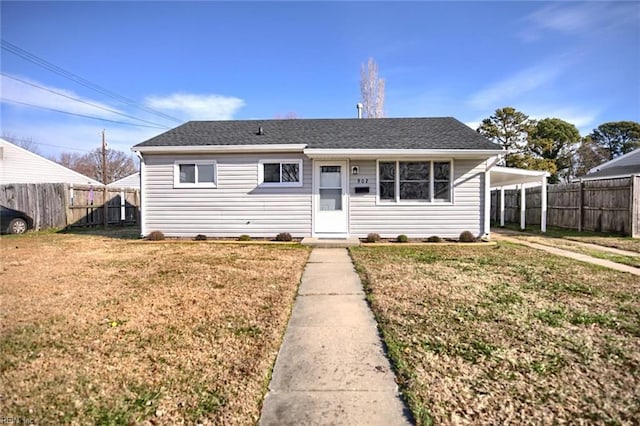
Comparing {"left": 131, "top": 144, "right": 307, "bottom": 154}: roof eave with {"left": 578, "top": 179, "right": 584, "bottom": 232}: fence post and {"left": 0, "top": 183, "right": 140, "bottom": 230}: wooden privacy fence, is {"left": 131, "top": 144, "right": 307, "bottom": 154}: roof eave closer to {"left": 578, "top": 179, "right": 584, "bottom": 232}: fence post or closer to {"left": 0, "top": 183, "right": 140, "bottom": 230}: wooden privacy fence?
{"left": 0, "top": 183, "right": 140, "bottom": 230}: wooden privacy fence

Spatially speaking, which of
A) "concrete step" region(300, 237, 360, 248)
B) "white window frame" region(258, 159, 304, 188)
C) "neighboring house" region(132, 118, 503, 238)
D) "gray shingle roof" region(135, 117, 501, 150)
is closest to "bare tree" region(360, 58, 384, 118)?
"gray shingle roof" region(135, 117, 501, 150)

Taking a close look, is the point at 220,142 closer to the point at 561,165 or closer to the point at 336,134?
the point at 336,134

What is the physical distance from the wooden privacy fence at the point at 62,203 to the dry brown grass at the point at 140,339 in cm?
889

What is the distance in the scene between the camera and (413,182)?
10734 millimetres

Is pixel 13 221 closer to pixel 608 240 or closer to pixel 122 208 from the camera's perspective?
pixel 122 208

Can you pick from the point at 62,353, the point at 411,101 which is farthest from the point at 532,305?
the point at 411,101

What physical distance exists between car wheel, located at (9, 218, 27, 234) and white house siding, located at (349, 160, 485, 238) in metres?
12.5

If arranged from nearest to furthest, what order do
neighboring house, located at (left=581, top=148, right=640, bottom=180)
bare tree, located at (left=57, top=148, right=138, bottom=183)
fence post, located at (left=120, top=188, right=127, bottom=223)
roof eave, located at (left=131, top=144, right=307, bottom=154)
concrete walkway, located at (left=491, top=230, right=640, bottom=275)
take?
concrete walkway, located at (left=491, top=230, right=640, bottom=275), roof eave, located at (left=131, top=144, right=307, bottom=154), neighboring house, located at (left=581, top=148, right=640, bottom=180), fence post, located at (left=120, top=188, right=127, bottom=223), bare tree, located at (left=57, top=148, right=138, bottom=183)

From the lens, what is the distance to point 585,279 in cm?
588

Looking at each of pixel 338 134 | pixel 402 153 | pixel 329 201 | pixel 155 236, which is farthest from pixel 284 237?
pixel 402 153

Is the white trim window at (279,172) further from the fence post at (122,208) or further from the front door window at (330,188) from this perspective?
the fence post at (122,208)

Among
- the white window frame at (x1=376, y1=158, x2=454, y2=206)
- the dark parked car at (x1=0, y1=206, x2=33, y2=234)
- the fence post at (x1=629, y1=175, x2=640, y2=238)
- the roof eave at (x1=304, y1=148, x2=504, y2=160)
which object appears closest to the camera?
the roof eave at (x1=304, y1=148, x2=504, y2=160)

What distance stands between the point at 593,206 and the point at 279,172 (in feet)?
39.9

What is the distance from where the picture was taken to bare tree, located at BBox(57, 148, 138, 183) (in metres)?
46.4
